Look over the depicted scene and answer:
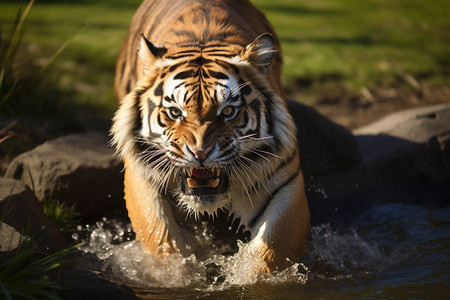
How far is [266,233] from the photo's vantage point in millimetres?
2891

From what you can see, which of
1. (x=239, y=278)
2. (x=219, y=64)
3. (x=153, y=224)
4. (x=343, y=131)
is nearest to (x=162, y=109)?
(x=219, y=64)

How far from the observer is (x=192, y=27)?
324 cm

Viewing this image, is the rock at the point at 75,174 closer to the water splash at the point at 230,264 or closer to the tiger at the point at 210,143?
the water splash at the point at 230,264

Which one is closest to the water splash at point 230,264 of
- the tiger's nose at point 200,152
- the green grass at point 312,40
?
the tiger's nose at point 200,152

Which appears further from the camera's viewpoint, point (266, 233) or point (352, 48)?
point (352, 48)

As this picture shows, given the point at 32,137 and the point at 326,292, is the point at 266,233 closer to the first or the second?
the point at 326,292

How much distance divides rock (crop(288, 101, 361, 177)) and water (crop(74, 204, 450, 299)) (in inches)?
21.8

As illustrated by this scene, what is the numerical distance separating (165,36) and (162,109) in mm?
772

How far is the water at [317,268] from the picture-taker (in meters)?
2.73

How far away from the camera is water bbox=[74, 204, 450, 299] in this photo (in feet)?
8.97

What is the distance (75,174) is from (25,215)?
0.80 m

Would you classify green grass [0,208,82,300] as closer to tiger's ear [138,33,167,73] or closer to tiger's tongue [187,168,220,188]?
tiger's tongue [187,168,220,188]

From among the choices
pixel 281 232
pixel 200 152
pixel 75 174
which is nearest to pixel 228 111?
pixel 200 152

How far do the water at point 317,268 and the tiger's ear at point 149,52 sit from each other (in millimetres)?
963
